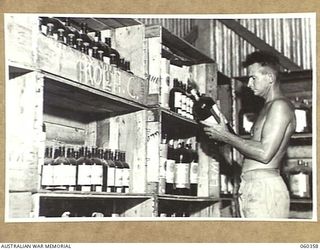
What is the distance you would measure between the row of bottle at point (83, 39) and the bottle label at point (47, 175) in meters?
0.22

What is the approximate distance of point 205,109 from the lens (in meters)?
1.39

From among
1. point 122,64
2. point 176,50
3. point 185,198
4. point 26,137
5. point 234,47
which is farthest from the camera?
point 234,47

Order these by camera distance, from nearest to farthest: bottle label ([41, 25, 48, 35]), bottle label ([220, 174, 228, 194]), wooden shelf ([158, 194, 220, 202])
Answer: bottle label ([41, 25, 48, 35]), wooden shelf ([158, 194, 220, 202]), bottle label ([220, 174, 228, 194])

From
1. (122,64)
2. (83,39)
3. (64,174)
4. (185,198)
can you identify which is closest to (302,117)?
(185,198)

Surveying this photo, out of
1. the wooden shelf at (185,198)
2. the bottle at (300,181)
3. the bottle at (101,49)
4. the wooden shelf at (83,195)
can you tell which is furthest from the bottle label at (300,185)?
the bottle at (101,49)

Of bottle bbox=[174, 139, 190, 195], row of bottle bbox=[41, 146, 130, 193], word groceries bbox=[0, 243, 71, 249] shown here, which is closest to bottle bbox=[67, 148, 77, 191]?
row of bottle bbox=[41, 146, 130, 193]

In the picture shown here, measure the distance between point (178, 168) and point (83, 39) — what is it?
386 millimetres

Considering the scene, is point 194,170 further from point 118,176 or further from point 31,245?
point 31,245

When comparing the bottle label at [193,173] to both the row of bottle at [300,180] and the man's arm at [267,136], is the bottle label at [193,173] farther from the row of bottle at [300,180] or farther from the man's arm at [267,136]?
the row of bottle at [300,180]

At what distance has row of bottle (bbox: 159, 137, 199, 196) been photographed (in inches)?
46.9

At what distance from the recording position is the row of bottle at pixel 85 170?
0.93 meters

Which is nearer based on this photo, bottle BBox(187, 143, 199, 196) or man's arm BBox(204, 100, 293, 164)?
man's arm BBox(204, 100, 293, 164)

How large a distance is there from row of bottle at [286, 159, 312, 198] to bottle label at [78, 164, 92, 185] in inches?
29.7

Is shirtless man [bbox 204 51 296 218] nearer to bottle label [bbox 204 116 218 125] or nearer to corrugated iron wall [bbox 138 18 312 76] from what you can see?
bottle label [bbox 204 116 218 125]
